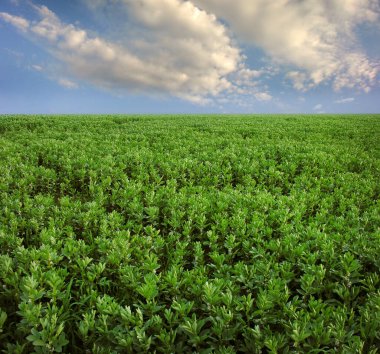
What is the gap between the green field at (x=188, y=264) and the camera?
9.78 ft

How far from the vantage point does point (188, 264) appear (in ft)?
15.6

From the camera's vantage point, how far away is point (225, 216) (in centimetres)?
570

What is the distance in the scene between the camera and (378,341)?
3.04 metres

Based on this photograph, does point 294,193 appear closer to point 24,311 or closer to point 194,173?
point 194,173

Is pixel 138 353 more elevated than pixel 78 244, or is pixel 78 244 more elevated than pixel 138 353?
pixel 78 244

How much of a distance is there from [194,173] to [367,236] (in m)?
5.44

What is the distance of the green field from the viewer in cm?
298

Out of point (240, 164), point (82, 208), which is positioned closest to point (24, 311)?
point (82, 208)

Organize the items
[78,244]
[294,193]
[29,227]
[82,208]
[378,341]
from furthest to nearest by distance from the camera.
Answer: [294,193] < [82,208] < [29,227] < [78,244] < [378,341]

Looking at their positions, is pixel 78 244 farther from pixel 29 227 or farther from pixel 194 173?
pixel 194 173

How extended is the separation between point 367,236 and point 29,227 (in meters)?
5.98

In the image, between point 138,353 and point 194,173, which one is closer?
point 138,353

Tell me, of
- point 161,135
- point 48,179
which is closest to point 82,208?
point 48,179

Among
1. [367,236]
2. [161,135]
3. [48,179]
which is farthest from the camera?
[161,135]
